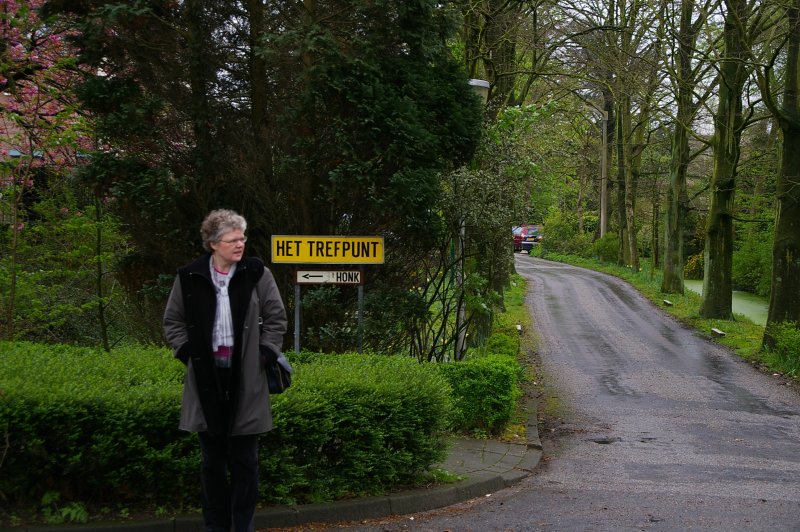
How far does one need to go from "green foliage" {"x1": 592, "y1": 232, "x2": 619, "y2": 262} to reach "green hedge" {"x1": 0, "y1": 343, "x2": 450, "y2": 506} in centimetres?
4320

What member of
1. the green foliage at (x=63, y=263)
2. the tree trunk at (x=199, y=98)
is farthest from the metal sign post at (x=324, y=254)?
the green foliage at (x=63, y=263)

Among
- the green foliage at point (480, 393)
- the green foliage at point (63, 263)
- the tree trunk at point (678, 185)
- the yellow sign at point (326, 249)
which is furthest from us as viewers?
the tree trunk at point (678, 185)

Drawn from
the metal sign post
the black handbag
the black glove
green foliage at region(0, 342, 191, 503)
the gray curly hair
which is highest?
the gray curly hair

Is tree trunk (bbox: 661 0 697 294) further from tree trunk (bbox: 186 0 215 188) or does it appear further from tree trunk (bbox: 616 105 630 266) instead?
tree trunk (bbox: 186 0 215 188)

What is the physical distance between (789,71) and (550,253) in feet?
133

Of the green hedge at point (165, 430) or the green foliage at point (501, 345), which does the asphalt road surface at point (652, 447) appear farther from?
the green foliage at point (501, 345)

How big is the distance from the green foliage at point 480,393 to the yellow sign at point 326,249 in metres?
1.73

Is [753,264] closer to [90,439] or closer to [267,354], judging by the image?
[267,354]

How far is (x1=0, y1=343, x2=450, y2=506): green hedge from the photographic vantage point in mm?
5141

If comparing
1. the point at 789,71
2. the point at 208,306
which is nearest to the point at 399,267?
the point at 208,306

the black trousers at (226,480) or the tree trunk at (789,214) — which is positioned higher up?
the tree trunk at (789,214)

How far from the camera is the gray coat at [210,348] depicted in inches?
183

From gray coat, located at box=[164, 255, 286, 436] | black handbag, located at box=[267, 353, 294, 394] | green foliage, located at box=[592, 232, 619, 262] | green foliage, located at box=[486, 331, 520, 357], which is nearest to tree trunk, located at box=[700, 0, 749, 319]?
green foliage, located at box=[486, 331, 520, 357]

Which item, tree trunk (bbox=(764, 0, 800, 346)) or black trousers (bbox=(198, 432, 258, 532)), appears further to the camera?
tree trunk (bbox=(764, 0, 800, 346))
